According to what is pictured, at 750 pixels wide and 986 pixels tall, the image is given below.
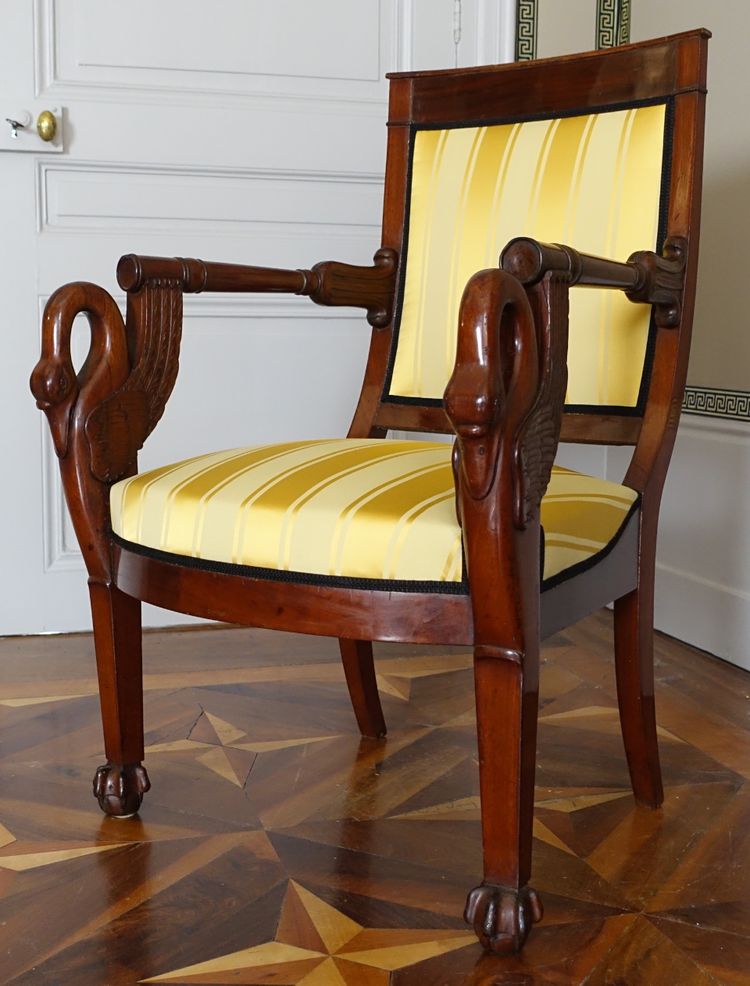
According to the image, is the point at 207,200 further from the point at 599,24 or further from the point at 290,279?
the point at 599,24

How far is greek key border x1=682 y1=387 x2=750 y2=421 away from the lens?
2232mm

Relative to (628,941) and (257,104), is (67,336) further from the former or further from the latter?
(257,104)

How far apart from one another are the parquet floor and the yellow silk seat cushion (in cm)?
40

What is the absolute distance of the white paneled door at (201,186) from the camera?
2273 mm

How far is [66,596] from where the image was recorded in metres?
2.40

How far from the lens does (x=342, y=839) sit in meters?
1.45

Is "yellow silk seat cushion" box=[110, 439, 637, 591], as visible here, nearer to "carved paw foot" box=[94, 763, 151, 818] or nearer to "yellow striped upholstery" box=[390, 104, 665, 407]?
"yellow striped upholstery" box=[390, 104, 665, 407]

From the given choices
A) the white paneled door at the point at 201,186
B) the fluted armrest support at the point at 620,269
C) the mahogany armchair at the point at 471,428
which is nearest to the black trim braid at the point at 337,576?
the mahogany armchair at the point at 471,428

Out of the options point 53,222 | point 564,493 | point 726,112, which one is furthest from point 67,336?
point 726,112

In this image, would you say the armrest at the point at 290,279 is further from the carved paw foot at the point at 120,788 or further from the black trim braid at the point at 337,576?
the carved paw foot at the point at 120,788

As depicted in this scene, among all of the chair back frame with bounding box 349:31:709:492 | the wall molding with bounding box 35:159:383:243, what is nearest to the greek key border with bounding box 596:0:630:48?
the wall molding with bounding box 35:159:383:243

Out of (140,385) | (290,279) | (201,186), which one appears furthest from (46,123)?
(140,385)

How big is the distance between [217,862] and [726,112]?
175cm

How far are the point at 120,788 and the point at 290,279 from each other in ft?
2.38
